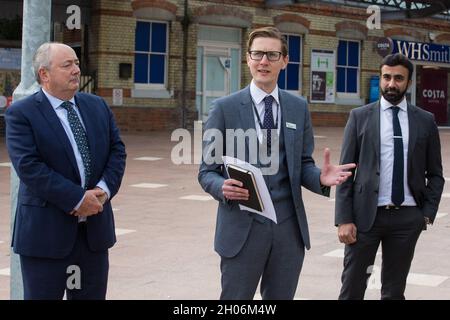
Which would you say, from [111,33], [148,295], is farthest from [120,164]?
[111,33]

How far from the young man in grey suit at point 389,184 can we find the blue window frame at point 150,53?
69.7 ft

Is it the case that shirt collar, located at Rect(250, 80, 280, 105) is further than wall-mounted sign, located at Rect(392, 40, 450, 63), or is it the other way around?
wall-mounted sign, located at Rect(392, 40, 450, 63)

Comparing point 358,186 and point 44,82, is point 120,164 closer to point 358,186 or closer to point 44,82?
point 44,82

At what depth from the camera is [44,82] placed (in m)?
4.20

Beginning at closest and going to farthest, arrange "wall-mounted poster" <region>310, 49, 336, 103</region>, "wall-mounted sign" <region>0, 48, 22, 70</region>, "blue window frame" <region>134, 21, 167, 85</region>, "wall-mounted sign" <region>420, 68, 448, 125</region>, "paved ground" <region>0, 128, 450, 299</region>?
→ "paved ground" <region>0, 128, 450, 299</region>
"wall-mounted sign" <region>0, 48, 22, 70</region>
"blue window frame" <region>134, 21, 167, 85</region>
"wall-mounted poster" <region>310, 49, 336, 103</region>
"wall-mounted sign" <region>420, 68, 448, 125</region>

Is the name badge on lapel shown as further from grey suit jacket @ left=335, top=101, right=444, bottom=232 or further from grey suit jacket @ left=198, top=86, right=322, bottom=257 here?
grey suit jacket @ left=335, top=101, right=444, bottom=232

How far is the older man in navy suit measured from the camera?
4.02 m

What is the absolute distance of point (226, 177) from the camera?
4121 millimetres

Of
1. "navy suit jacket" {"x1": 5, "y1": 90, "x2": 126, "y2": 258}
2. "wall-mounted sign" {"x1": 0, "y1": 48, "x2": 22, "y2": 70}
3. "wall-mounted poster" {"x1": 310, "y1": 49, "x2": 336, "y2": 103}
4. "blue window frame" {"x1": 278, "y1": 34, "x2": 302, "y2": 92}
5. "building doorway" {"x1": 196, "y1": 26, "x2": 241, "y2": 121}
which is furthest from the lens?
"wall-mounted poster" {"x1": 310, "y1": 49, "x2": 336, "y2": 103}

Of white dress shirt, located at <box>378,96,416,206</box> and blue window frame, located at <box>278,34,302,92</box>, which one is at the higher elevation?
blue window frame, located at <box>278,34,302,92</box>

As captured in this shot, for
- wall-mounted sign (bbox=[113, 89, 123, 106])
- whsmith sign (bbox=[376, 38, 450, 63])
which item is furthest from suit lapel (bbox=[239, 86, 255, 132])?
whsmith sign (bbox=[376, 38, 450, 63])

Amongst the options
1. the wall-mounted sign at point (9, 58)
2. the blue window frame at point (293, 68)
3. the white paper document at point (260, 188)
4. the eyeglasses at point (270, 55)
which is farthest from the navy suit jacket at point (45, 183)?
the blue window frame at point (293, 68)
